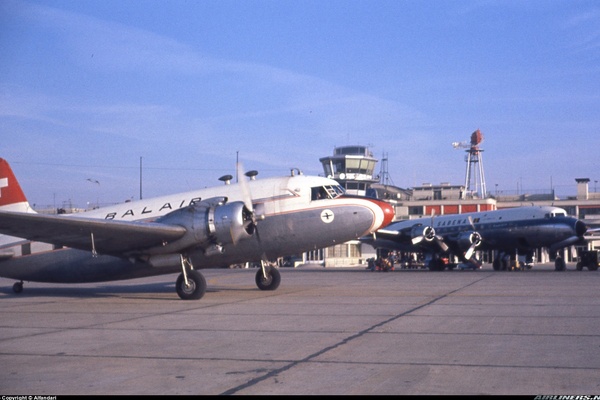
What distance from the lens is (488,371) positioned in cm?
864

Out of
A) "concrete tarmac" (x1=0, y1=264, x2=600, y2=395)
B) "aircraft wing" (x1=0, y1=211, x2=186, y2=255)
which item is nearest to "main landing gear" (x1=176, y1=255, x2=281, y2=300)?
"concrete tarmac" (x1=0, y1=264, x2=600, y2=395)

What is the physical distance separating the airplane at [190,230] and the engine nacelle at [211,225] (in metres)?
0.03

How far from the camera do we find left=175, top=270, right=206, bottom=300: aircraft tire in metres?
20.3

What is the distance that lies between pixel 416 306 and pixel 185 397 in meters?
11.1

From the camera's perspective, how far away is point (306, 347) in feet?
35.5

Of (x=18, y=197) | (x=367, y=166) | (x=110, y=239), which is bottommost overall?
(x=110, y=239)

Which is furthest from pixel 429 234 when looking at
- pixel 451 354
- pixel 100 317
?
pixel 451 354

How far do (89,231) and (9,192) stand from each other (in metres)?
5.96

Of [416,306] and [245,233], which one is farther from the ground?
A: [245,233]

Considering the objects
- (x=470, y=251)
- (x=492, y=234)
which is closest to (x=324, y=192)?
(x=492, y=234)

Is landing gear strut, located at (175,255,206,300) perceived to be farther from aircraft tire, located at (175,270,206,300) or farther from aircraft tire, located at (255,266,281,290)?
aircraft tire, located at (255,266,281,290)

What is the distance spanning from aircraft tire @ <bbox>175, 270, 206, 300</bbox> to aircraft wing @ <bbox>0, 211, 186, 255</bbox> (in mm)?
1401

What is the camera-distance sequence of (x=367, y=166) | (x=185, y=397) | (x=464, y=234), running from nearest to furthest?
1. (x=185, y=397)
2. (x=464, y=234)
3. (x=367, y=166)

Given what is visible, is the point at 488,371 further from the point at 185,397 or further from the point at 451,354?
the point at 185,397
